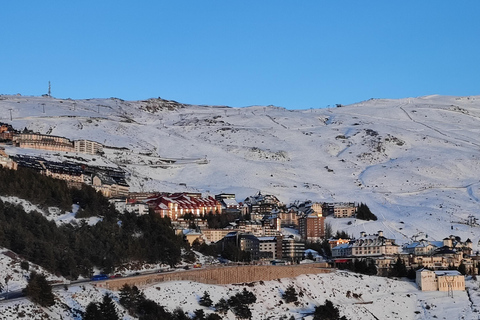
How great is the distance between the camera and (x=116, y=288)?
57.8 m

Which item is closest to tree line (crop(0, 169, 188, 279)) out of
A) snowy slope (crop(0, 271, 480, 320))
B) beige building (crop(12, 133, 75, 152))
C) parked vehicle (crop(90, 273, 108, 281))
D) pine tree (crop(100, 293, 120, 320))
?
parked vehicle (crop(90, 273, 108, 281))

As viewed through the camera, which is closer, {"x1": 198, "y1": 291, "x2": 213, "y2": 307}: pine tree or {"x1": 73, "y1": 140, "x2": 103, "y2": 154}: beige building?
{"x1": 198, "y1": 291, "x2": 213, "y2": 307}: pine tree

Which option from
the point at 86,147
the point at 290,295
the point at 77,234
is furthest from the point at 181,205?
the point at 290,295

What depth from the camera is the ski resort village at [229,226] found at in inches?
2388

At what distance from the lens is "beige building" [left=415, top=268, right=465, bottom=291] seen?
78.7 metres

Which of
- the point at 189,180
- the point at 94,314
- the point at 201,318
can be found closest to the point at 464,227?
the point at 189,180

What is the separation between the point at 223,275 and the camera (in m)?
66.7

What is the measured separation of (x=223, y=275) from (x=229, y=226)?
38009 mm

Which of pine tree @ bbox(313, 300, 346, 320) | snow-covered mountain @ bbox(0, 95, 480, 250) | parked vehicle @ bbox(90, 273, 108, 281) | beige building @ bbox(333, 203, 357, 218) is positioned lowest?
pine tree @ bbox(313, 300, 346, 320)

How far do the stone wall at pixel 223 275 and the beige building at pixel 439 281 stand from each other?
9.01m

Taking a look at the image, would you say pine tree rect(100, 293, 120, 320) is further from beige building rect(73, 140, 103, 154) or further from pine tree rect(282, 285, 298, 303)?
beige building rect(73, 140, 103, 154)

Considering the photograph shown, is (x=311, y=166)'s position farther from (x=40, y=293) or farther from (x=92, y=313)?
(x=40, y=293)

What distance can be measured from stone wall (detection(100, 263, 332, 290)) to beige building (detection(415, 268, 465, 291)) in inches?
355

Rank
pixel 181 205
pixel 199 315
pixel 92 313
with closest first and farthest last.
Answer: pixel 92 313
pixel 199 315
pixel 181 205
